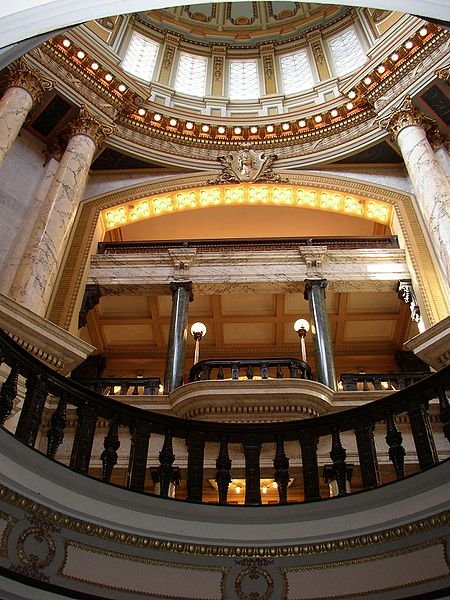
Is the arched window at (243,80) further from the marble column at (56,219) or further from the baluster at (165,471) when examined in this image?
the baluster at (165,471)

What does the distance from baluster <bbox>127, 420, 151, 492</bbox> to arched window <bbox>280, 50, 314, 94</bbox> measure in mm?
15990

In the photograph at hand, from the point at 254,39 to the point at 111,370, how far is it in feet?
43.8

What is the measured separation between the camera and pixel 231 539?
4375 mm

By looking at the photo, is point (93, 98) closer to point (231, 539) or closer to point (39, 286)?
point (39, 286)

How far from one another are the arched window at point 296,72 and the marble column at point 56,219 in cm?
726

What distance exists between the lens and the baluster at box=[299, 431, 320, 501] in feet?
15.5

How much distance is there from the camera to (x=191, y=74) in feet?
66.0

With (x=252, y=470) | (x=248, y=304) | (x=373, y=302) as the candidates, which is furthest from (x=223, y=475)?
(x=373, y=302)

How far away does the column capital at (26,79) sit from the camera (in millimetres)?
12773

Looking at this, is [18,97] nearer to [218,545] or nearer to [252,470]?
[252,470]

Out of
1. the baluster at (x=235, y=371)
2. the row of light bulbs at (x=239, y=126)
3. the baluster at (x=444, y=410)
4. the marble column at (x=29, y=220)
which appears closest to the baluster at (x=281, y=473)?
the baluster at (x=444, y=410)

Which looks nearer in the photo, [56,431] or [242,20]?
[56,431]

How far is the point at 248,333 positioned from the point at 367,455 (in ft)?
36.9

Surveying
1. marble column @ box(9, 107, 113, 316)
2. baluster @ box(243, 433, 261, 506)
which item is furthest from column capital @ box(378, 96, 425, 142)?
baluster @ box(243, 433, 261, 506)
